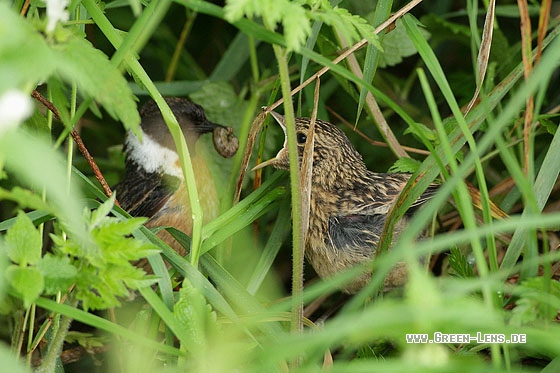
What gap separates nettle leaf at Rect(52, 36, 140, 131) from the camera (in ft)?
6.43

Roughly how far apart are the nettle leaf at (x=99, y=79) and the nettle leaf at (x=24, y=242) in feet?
1.26

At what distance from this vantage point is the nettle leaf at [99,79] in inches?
77.2

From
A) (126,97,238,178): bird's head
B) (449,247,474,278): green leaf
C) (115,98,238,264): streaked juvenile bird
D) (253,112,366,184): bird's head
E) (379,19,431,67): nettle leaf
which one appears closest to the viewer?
(449,247,474,278): green leaf

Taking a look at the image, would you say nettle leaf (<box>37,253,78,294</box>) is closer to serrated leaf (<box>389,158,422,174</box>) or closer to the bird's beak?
the bird's beak

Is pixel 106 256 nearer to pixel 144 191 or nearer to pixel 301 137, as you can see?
pixel 301 137

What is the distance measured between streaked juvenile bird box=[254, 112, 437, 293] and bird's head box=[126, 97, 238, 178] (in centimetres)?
61

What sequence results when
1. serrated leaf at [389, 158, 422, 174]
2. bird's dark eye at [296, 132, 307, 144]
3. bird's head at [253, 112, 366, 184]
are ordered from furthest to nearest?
bird's head at [253, 112, 366, 184] < bird's dark eye at [296, 132, 307, 144] < serrated leaf at [389, 158, 422, 174]

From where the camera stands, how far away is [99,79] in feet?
6.58

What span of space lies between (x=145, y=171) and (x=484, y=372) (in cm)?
320

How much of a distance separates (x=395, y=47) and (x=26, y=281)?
104 inches

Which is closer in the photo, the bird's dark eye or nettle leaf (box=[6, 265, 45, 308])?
nettle leaf (box=[6, 265, 45, 308])

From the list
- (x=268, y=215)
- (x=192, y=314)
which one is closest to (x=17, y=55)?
(x=192, y=314)

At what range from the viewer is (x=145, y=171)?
185 inches

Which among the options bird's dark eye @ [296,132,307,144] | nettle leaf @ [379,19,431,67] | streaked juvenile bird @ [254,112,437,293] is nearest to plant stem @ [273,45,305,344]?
streaked juvenile bird @ [254,112,437,293]
